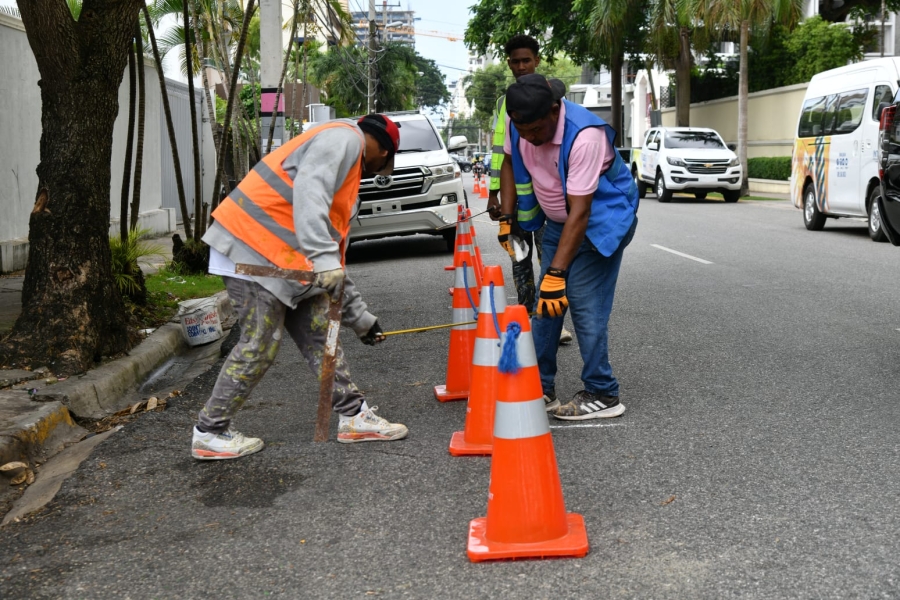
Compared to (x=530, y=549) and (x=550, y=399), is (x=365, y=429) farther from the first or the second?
(x=530, y=549)

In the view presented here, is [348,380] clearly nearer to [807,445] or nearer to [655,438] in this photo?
[655,438]

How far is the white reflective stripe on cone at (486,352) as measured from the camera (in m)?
4.63

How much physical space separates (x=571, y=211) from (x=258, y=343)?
5.12 feet

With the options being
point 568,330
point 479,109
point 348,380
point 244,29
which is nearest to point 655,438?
point 348,380

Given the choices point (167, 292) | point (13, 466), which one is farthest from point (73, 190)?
point (167, 292)

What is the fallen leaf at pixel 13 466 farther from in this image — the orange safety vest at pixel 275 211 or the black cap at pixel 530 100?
the black cap at pixel 530 100

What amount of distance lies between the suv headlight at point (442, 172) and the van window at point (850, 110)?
6.08 meters

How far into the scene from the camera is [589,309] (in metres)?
5.31

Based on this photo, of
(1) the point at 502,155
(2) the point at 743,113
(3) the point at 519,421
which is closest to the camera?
(3) the point at 519,421

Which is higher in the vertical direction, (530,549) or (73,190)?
(73,190)

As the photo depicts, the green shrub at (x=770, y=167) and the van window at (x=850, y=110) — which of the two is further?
the green shrub at (x=770, y=167)

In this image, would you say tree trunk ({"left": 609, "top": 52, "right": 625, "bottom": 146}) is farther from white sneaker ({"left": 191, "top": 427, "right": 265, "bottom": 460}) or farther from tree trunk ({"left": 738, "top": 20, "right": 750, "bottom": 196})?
white sneaker ({"left": 191, "top": 427, "right": 265, "bottom": 460})

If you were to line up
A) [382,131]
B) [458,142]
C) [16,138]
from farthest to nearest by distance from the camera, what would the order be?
[458,142] < [16,138] < [382,131]

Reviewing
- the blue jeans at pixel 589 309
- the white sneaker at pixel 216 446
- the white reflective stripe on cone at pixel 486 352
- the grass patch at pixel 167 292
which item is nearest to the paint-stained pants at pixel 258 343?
the white sneaker at pixel 216 446
